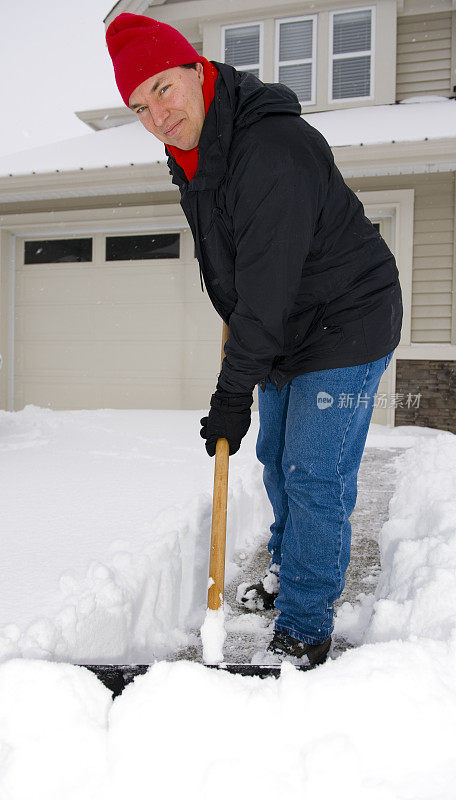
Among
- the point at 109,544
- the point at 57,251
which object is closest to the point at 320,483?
the point at 109,544

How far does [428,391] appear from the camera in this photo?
21.6 feet

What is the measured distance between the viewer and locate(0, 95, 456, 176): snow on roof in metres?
6.10

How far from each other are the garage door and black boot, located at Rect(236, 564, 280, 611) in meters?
5.12

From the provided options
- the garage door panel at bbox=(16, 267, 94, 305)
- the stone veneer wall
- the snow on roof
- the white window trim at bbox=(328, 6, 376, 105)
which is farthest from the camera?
the garage door panel at bbox=(16, 267, 94, 305)

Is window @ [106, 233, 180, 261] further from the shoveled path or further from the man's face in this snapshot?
the man's face

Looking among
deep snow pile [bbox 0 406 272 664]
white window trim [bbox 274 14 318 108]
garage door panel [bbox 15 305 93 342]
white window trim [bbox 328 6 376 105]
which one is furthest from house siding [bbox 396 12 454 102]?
deep snow pile [bbox 0 406 272 664]

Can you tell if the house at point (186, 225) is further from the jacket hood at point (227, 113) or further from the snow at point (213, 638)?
the snow at point (213, 638)

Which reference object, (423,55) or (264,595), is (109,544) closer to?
(264,595)

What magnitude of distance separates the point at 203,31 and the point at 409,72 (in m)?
2.90

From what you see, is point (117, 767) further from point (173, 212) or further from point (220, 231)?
point (173, 212)

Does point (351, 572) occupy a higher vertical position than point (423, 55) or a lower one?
lower

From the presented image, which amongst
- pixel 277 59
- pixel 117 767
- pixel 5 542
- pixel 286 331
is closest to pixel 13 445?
pixel 5 542
